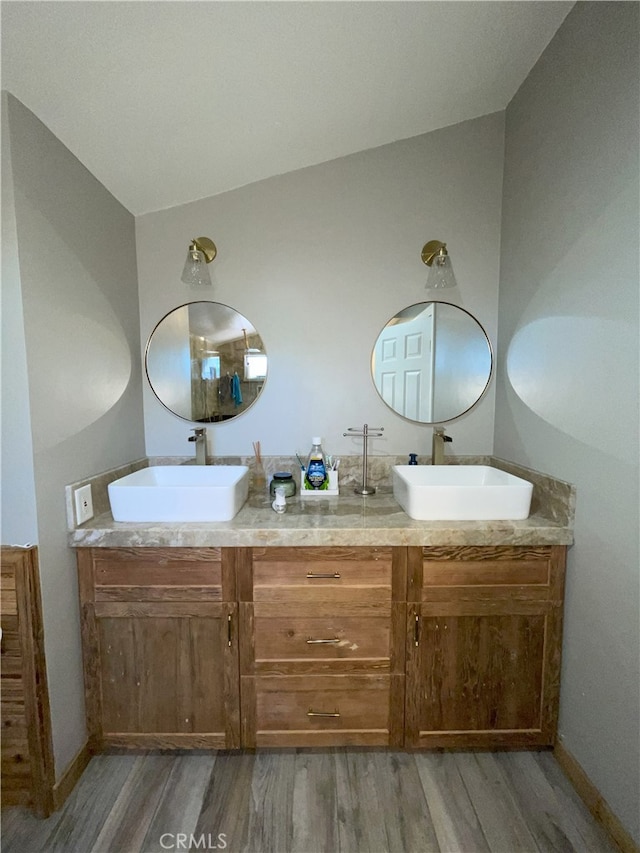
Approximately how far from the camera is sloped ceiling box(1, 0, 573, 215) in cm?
97

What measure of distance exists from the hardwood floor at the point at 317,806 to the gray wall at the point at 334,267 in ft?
3.85

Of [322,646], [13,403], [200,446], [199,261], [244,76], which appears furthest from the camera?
[200,446]

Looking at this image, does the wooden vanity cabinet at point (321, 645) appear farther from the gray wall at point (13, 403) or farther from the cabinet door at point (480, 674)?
the gray wall at point (13, 403)

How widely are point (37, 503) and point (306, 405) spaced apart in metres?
1.08

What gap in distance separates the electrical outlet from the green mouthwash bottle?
836 millimetres

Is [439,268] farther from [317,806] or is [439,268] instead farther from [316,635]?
[317,806]

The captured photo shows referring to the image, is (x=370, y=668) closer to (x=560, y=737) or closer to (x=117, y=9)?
(x=560, y=737)

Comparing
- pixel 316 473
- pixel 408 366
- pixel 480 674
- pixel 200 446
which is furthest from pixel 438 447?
pixel 200 446

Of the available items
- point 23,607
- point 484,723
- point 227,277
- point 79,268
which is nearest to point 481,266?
point 227,277

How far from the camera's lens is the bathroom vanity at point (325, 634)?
1.25 meters

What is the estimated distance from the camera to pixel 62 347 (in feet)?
3.97

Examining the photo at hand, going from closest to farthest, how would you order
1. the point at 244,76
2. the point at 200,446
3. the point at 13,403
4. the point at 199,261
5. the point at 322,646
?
the point at 13,403, the point at 244,76, the point at 322,646, the point at 199,261, the point at 200,446

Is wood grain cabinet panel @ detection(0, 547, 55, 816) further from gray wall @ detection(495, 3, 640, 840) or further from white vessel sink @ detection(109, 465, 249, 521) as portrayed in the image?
gray wall @ detection(495, 3, 640, 840)

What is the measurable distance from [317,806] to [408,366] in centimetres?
165
